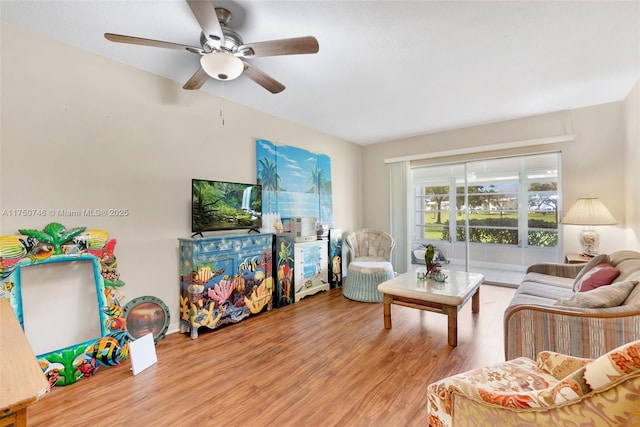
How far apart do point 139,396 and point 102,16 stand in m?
2.63

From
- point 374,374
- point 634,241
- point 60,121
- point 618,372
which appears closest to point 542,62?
point 634,241

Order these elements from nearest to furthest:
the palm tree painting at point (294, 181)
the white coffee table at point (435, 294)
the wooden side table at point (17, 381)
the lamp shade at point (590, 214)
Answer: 1. the wooden side table at point (17, 381)
2. the white coffee table at point (435, 294)
3. the lamp shade at point (590, 214)
4. the palm tree painting at point (294, 181)

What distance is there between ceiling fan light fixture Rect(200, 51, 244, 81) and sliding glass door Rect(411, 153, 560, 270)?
4.01 metres

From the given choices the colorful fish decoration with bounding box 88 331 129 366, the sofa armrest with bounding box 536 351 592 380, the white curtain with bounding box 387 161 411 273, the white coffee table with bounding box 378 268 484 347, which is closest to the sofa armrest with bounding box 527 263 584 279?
the white coffee table with bounding box 378 268 484 347

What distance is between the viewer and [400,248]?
5.18 meters

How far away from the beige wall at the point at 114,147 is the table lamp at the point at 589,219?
4.15m

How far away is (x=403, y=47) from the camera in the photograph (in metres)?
2.28

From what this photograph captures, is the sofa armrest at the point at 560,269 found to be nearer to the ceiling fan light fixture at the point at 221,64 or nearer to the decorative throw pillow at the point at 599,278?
the decorative throw pillow at the point at 599,278

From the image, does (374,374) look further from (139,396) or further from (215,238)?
(215,238)

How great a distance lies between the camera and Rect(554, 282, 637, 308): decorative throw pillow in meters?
1.66

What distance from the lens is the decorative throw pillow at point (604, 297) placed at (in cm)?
166

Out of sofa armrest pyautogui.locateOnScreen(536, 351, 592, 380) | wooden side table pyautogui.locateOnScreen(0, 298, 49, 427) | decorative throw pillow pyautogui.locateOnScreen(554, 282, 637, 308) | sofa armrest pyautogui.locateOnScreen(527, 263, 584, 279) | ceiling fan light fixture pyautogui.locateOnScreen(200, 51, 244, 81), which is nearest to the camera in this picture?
wooden side table pyautogui.locateOnScreen(0, 298, 49, 427)

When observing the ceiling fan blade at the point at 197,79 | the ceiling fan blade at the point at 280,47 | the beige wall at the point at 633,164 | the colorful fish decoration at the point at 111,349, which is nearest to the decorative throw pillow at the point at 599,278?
the beige wall at the point at 633,164

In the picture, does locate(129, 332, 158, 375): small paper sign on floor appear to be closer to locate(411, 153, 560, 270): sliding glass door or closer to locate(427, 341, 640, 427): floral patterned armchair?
locate(427, 341, 640, 427): floral patterned armchair
